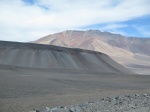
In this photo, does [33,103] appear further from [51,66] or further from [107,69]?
[107,69]

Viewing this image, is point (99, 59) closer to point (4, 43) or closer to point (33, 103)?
point (4, 43)

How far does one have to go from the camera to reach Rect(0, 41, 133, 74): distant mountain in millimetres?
71188

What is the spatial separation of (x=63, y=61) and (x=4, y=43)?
15.9m

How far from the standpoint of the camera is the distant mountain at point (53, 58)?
71.2m

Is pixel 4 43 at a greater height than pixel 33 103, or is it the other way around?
pixel 4 43

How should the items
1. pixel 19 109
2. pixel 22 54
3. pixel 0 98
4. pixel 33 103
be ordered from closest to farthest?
pixel 19 109, pixel 33 103, pixel 0 98, pixel 22 54

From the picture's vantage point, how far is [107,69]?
3007 inches

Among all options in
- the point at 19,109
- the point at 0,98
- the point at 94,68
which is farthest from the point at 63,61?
the point at 19,109

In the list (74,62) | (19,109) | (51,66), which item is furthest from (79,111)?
(74,62)

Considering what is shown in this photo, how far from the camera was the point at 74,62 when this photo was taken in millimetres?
76312

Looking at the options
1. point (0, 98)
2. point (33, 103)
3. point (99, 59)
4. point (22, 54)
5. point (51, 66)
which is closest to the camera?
point (33, 103)

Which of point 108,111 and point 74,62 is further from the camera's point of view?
point 74,62

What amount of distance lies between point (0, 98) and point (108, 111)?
A: 33.0 feet

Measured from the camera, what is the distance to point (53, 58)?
76.4 m
